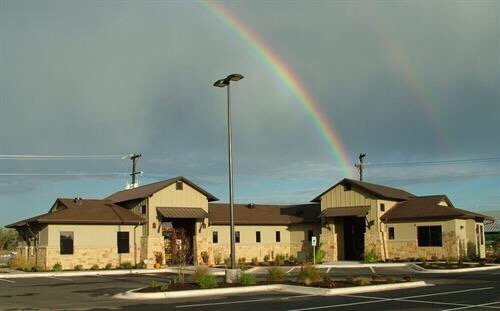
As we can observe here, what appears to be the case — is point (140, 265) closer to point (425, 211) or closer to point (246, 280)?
point (246, 280)

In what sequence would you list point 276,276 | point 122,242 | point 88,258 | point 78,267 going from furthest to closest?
point 122,242, point 88,258, point 78,267, point 276,276

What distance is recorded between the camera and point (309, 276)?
2316 cm

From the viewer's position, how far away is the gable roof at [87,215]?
3956cm

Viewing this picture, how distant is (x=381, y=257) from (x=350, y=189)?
602 cm

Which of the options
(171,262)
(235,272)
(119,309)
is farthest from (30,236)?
(119,309)

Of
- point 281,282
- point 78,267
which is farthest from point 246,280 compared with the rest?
point 78,267

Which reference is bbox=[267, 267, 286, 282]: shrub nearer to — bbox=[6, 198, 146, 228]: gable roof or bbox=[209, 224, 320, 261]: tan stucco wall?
bbox=[6, 198, 146, 228]: gable roof

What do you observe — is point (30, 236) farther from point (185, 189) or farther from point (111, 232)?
point (185, 189)

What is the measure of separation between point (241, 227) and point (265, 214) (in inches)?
149

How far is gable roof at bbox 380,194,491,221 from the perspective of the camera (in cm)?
4231

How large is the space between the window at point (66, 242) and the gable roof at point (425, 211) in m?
23.3

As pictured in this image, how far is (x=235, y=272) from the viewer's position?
23734mm

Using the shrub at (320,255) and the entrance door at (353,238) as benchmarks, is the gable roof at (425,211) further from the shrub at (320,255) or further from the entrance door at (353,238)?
the shrub at (320,255)

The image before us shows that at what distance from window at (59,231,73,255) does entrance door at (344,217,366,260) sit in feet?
73.0
